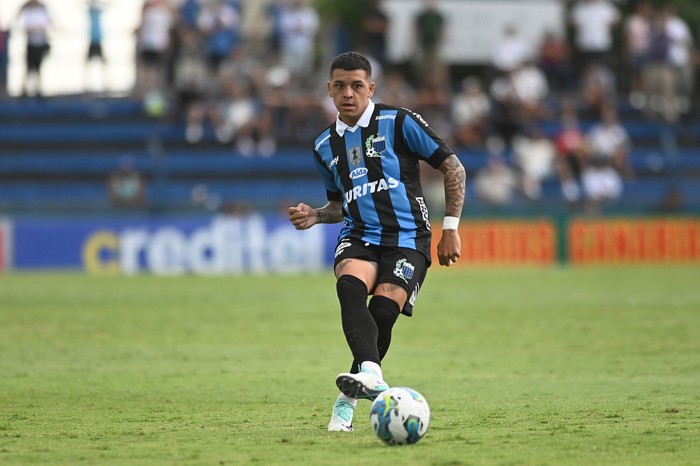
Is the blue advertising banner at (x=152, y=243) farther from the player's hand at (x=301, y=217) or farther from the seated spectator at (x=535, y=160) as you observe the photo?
the player's hand at (x=301, y=217)

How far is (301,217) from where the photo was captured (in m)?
8.00

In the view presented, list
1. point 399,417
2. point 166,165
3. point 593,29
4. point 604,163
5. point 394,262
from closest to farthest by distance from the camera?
point 399,417 → point 394,262 → point 604,163 → point 166,165 → point 593,29

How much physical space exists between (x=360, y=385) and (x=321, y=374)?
4180 mm

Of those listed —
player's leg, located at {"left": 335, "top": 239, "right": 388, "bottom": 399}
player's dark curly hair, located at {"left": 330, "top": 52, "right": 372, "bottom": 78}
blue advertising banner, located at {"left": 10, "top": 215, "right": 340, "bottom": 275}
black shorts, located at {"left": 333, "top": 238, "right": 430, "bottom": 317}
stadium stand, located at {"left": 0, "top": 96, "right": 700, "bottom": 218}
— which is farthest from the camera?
stadium stand, located at {"left": 0, "top": 96, "right": 700, "bottom": 218}

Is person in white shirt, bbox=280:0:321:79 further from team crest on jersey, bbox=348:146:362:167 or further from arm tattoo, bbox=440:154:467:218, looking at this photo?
arm tattoo, bbox=440:154:467:218

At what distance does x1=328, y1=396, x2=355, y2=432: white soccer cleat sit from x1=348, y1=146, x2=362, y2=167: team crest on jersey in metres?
1.47

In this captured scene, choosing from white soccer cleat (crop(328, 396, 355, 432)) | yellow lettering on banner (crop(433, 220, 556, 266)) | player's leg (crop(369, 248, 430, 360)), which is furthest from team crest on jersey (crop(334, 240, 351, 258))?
yellow lettering on banner (crop(433, 220, 556, 266))

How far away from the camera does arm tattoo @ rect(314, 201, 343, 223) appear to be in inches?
324

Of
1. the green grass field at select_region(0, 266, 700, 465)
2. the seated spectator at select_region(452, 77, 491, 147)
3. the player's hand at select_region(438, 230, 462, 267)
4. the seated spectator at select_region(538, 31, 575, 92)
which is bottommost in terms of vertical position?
the green grass field at select_region(0, 266, 700, 465)

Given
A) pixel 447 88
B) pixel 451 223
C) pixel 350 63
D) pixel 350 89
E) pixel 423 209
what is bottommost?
pixel 451 223

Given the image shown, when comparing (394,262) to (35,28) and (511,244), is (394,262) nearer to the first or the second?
(511,244)

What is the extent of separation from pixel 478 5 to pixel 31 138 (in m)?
11.3

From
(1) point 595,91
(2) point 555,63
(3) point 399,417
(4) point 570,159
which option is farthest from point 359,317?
A: (2) point 555,63

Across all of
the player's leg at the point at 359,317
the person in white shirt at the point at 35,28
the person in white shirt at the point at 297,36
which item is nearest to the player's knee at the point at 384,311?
the player's leg at the point at 359,317
